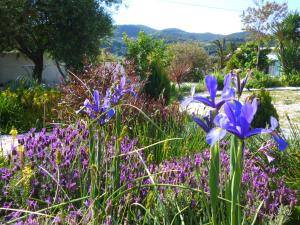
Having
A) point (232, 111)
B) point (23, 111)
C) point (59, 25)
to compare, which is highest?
point (59, 25)

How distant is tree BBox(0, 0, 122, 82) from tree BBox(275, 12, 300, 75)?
36.7 feet

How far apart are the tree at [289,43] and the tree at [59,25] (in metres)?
11.2

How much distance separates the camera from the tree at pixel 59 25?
15852mm

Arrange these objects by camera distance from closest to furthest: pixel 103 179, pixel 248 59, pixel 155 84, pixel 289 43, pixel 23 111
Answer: pixel 103 179, pixel 23 111, pixel 155 84, pixel 289 43, pixel 248 59

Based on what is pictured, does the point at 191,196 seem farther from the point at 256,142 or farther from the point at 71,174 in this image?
the point at 256,142

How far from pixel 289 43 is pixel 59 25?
1352 cm

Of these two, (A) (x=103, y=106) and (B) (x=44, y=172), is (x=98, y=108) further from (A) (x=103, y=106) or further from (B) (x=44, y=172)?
(B) (x=44, y=172)

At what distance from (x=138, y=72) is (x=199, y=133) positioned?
10.1 meters

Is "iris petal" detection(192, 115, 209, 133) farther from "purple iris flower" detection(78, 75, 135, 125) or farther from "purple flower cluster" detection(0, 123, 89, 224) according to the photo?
"purple flower cluster" detection(0, 123, 89, 224)

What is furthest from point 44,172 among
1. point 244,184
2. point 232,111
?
point 232,111

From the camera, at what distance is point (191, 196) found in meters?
2.52

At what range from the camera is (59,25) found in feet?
54.4

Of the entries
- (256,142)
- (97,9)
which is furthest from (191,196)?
(97,9)

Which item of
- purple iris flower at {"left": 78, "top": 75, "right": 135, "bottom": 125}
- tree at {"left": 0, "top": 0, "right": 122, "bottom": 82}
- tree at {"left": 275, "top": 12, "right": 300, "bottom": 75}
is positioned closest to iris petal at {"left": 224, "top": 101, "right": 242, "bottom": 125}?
purple iris flower at {"left": 78, "top": 75, "right": 135, "bottom": 125}
